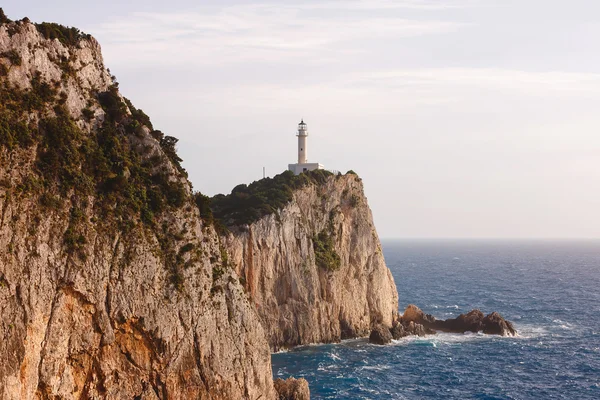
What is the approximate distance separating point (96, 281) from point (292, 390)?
23.4 metres

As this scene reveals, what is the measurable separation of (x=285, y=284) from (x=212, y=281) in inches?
1401

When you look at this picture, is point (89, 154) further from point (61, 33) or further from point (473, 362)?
point (473, 362)

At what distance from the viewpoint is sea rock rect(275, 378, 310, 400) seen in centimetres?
5525

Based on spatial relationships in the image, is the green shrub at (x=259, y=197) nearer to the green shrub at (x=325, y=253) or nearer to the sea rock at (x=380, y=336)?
the green shrub at (x=325, y=253)

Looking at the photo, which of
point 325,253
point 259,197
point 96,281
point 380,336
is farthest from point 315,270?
point 96,281

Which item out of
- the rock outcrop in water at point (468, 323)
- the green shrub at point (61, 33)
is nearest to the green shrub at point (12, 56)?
the green shrub at point (61, 33)

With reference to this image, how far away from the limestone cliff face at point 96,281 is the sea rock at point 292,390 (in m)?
5.08

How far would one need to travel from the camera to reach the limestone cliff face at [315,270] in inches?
3189

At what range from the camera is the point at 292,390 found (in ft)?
183

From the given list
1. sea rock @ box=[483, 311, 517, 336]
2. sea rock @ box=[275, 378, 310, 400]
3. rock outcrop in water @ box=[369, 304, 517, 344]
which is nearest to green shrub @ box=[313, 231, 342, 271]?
rock outcrop in water @ box=[369, 304, 517, 344]

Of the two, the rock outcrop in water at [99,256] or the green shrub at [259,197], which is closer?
the rock outcrop in water at [99,256]

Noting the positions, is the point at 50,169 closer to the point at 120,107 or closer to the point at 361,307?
the point at 120,107

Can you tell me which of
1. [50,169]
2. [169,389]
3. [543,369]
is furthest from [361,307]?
[50,169]

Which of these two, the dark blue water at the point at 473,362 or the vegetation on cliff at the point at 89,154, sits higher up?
the vegetation on cliff at the point at 89,154
